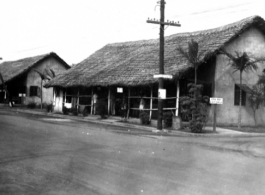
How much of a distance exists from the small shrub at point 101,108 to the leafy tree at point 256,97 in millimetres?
10221

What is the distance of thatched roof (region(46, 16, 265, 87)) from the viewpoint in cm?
2228

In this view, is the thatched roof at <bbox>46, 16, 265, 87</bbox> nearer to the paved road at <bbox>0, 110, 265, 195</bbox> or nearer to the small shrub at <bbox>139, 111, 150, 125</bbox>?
the small shrub at <bbox>139, 111, 150, 125</bbox>

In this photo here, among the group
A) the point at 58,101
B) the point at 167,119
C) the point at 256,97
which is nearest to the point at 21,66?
the point at 58,101

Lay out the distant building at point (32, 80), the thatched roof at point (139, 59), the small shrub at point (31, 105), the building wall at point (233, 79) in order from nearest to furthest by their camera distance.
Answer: the thatched roof at point (139, 59) → the building wall at point (233, 79) → the small shrub at point (31, 105) → the distant building at point (32, 80)

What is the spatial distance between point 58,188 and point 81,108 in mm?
25303

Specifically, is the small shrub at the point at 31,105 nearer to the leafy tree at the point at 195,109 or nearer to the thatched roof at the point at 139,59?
the thatched roof at the point at 139,59

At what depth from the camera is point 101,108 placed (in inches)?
1024

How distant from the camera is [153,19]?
18.8 m

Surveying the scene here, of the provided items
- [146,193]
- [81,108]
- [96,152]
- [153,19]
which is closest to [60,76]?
[81,108]

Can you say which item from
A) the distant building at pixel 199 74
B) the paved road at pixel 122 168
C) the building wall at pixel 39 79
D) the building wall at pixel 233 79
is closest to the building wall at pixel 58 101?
the distant building at pixel 199 74

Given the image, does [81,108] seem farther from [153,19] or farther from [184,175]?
[184,175]

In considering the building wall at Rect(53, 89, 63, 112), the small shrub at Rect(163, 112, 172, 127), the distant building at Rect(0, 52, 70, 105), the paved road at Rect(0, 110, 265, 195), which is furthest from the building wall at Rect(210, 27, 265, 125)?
the distant building at Rect(0, 52, 70, 105)

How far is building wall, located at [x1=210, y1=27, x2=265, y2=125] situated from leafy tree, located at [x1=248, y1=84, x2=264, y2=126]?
1.41ft

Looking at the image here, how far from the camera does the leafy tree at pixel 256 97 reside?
22359 millimetres
